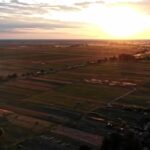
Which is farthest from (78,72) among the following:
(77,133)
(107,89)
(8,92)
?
(77,133)

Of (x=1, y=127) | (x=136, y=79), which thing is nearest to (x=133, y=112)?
(x=1, y=127)

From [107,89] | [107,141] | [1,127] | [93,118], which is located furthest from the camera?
[107,89]

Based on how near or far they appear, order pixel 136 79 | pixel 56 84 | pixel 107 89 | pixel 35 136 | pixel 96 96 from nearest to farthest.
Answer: pixel 35 136, pixel 96 96, pixel 107 89, pixel 56 84, pixel 136 79

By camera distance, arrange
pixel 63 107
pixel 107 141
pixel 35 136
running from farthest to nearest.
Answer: pixel 63 107 → pixel 35 136 → pixel 107 141

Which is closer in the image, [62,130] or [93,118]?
[62,130]

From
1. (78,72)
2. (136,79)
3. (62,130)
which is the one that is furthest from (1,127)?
(78,72)

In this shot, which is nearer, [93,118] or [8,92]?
[93,118]

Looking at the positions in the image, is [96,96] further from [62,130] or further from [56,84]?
[62,130]

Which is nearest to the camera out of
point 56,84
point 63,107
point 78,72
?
point 63,107

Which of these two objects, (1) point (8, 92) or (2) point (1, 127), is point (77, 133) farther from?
(1) point (8, 92)
